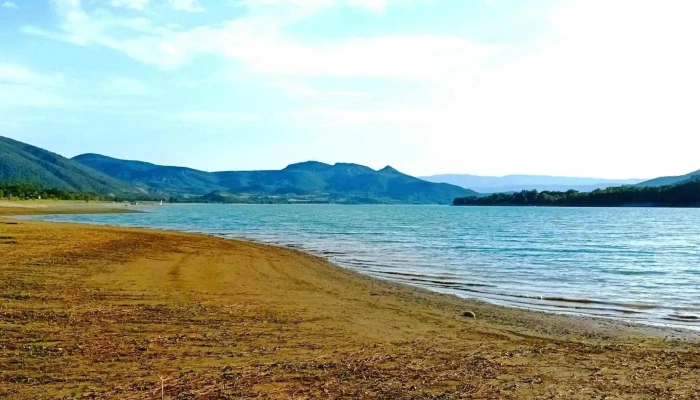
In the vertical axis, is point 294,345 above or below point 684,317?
above

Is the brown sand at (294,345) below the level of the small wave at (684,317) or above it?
above

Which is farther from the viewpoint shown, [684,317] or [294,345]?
[684,317]

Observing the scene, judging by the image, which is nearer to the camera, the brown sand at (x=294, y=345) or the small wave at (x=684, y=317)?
the brown sand at (x=294, y=345)

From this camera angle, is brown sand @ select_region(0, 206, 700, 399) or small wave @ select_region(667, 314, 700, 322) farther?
small wave @ select_region(667, 314, 700, 322)

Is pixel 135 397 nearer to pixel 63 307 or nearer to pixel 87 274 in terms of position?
pixel 63 307

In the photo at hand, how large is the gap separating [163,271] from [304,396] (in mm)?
14300

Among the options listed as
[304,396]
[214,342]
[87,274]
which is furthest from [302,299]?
[304,396]

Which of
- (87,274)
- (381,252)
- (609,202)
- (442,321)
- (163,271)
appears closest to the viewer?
(442,321)

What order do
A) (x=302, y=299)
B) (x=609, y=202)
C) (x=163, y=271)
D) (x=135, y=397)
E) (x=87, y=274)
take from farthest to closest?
1. (x=609, y=202)
2. (x=163, y=271)
3. (x=87, y=274)
4. (x=302, y=299)
5. (x=135, y=397)

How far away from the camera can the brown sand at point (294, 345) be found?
7.79m

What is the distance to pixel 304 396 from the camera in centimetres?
739

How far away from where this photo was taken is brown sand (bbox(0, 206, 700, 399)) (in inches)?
307

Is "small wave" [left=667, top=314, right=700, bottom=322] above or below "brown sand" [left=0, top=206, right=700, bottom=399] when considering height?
below

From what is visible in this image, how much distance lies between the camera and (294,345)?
10203 millimetres
